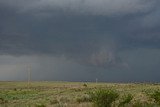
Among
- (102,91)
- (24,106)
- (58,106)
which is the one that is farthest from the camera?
(24,106)

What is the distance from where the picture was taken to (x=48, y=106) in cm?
5100

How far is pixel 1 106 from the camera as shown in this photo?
5603 cm

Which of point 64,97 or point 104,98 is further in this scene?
point 64,97

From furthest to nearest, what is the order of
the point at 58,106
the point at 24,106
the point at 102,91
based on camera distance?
the point at 24,106 < the point at 58,106 < the point at 102,91

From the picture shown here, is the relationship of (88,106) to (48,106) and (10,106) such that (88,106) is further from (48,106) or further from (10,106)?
(10,106)

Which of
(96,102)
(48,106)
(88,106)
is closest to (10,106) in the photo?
(48,106)

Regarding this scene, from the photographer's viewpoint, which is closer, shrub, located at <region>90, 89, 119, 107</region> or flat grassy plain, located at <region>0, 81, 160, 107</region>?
shrub, located at <region>90, 89, 119, 107</region>

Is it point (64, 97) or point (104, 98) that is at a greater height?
point (64, 97)

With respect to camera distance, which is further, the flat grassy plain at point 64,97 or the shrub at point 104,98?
the flat grassy plain at point 64,97

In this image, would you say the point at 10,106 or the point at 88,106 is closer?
the point at 88,106

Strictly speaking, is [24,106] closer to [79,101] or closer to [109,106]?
[79,101]

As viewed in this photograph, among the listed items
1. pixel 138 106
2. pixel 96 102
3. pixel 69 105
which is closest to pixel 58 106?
pixel 69 105

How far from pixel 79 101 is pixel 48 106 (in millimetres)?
6468

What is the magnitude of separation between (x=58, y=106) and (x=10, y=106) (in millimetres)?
10195
